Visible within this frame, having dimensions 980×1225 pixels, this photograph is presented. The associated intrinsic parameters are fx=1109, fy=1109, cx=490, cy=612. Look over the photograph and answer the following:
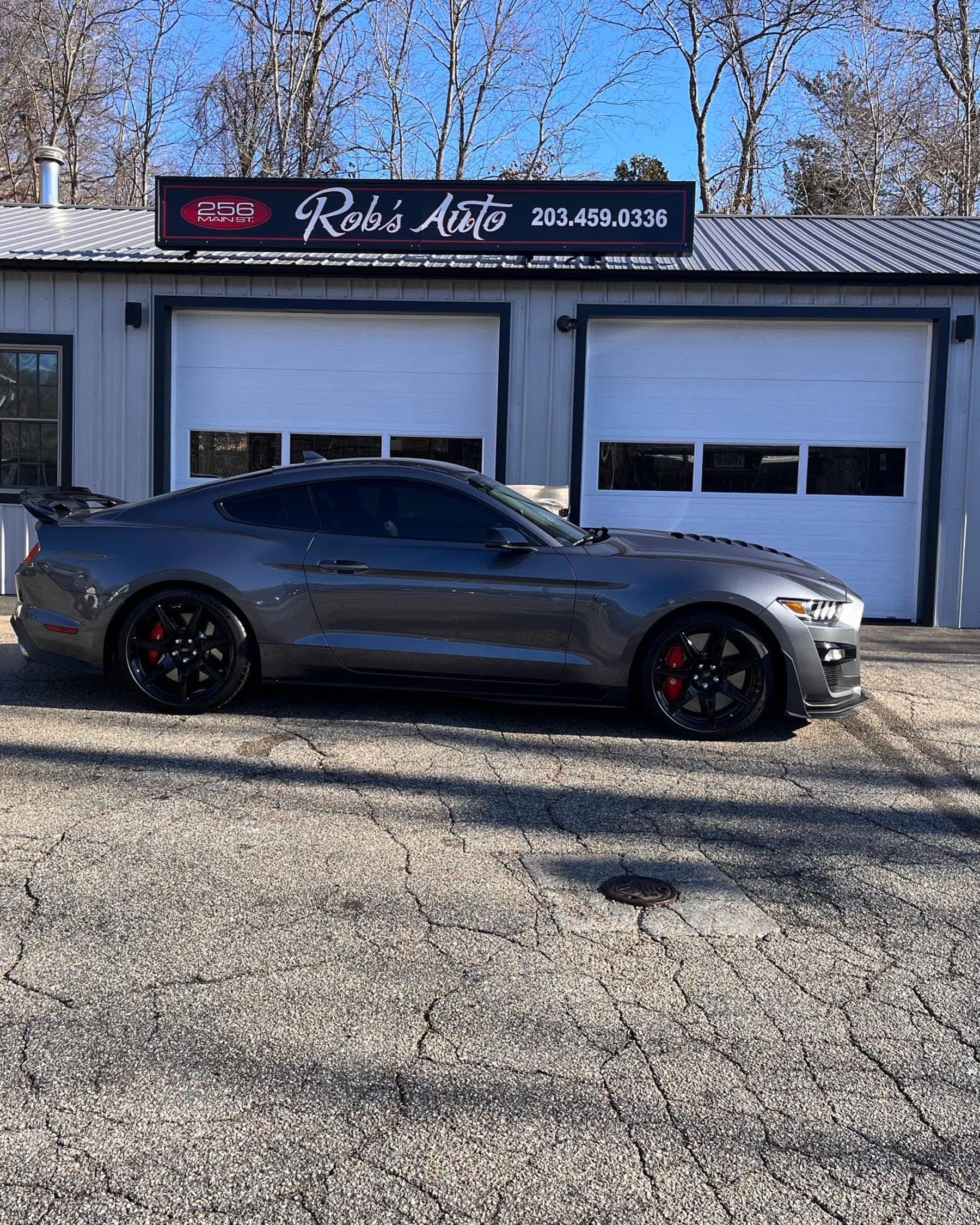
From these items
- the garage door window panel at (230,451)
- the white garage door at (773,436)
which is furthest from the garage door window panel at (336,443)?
the white garage door at (773,436)

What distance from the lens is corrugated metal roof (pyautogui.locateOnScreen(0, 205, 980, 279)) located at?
11008 mm

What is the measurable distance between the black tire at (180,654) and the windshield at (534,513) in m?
1.63

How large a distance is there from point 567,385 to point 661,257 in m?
1.83

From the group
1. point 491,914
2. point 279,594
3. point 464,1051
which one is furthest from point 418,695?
point 464,1051

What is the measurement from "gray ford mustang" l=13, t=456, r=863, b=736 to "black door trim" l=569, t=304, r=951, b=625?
15.8 ft

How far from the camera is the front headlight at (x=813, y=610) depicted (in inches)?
235

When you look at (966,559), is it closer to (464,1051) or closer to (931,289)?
(931,289)

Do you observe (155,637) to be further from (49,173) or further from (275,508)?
(49,173)

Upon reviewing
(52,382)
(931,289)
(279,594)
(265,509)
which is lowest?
(279,594)

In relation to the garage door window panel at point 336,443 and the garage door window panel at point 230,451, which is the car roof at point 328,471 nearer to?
the garage door window panel at point 336,443

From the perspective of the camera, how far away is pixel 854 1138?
8.37 ft

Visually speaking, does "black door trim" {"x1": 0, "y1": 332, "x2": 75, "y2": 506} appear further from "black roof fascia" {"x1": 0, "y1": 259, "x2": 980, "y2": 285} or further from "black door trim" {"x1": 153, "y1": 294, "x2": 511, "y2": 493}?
"black door trim" {"x1": 153, "y1": 294, "x2": 511, "y2": 493}

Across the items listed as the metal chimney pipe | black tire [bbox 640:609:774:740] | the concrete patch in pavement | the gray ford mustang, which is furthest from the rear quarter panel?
the metal chimney pipe

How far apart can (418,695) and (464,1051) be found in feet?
14.1
